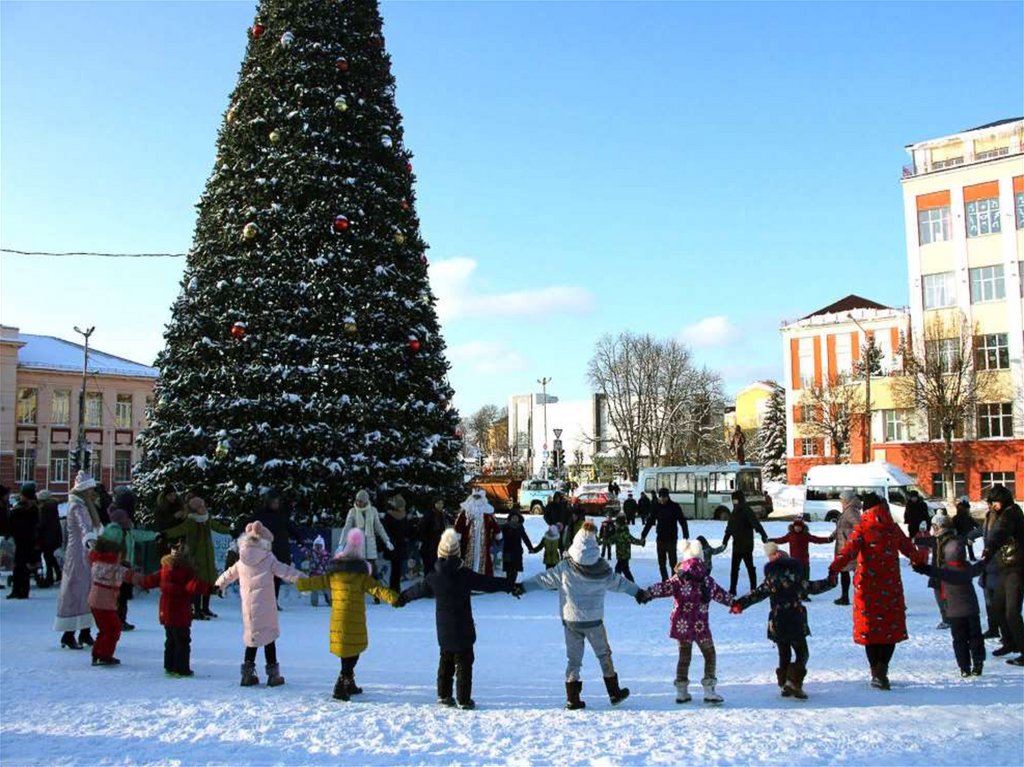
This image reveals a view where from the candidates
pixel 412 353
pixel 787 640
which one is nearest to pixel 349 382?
pixel 412 353

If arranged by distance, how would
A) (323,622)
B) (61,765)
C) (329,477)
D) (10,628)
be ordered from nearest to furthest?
1. (61,765)
2. (10,628)
3. (323,622)
4. (329,477)

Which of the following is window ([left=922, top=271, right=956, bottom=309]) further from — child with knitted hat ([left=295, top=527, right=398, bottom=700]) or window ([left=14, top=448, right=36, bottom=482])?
window ([left=14, top=448, right=36, bottom=482])

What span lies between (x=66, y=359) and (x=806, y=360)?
52.8 m

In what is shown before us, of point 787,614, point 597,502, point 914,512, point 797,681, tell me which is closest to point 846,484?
point 597,502

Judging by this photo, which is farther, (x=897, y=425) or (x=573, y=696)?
(x=897, y=425)

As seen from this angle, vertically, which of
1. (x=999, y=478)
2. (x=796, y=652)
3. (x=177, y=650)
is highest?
(x=999, y=478)

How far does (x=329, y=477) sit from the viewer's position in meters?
16.2

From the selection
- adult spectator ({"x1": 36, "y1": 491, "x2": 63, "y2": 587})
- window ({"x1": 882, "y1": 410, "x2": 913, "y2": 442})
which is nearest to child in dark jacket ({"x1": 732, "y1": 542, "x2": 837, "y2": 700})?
adult spectator ({"x1": 36, "y1": 491, "x2": 63, "y2": 587})

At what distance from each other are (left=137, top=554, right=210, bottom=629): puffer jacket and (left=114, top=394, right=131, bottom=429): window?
215 feet

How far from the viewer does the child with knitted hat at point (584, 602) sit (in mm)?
7801

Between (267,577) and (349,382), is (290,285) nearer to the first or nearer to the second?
(349,382)

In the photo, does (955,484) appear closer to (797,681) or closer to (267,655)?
(797,681)

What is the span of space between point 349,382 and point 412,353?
142cm

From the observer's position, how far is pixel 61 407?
217 feet
